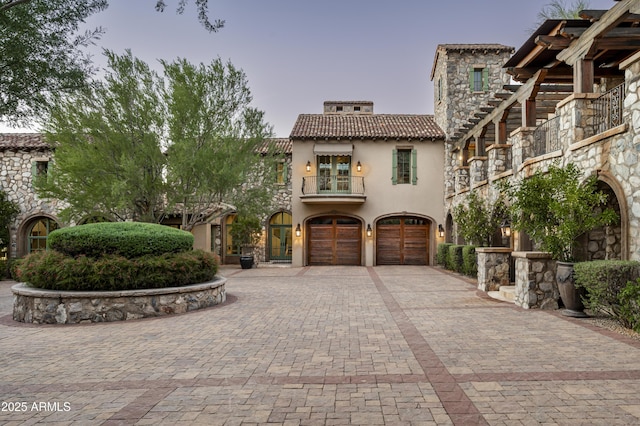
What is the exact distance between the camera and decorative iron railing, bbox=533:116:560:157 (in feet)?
34.3

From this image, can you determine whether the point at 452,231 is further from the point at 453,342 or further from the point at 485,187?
the point at 453,342

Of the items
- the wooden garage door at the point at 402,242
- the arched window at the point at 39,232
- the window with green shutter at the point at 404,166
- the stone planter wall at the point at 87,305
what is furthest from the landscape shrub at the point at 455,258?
the arched window at the point at 39,232

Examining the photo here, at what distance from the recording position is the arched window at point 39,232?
19.7 metres

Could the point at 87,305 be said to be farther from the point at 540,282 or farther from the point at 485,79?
the point at 485,79

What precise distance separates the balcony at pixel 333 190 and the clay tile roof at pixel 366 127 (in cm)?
200

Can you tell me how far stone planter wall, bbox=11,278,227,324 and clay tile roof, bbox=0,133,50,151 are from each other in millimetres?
14396

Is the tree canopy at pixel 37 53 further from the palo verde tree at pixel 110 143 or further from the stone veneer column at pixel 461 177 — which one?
→ the stone veneer column at pixel 461 177

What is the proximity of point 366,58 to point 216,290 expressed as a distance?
Answer: 1480 centimetres

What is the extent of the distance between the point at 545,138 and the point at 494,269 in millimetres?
Result: 4028

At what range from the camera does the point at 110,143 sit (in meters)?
12.8

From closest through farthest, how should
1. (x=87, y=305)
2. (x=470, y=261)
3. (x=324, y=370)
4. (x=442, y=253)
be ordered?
1. (x=324, y=370)
2. (x=87, y=305)
3. (x=470, y=261)
4. (x=442, y=253)

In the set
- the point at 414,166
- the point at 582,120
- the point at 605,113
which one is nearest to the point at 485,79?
the point at 414,166

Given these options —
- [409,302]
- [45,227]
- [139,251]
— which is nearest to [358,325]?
[409,302]

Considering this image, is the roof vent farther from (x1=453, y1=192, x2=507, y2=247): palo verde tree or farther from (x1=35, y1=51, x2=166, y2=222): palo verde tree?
(x1=35, y1=51, x2=166, y2=222): palo verde tree
